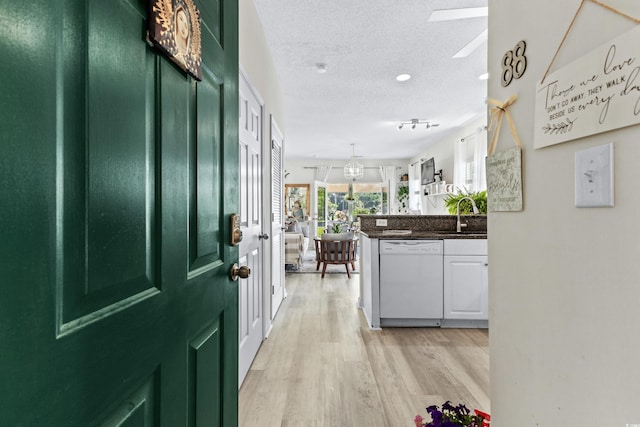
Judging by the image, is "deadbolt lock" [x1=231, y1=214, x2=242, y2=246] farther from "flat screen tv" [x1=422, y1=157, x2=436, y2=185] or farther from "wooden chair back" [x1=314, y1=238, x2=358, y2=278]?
"flat screen tv" [x1=422, y1=157, x2=436, y2=185]

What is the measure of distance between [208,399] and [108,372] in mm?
498

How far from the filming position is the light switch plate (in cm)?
61

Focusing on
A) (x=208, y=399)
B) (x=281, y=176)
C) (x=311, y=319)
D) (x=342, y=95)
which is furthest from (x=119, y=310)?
(x=342, y=95)

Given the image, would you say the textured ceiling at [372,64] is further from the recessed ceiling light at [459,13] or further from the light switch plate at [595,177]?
the light switch plate at [595,177]

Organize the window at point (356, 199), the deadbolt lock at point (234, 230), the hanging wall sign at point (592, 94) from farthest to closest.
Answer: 1. the window at point (356, 199)
2. the deadbolt lock at point (234, 230)
3. the hanging wall sign at point (592, 94)

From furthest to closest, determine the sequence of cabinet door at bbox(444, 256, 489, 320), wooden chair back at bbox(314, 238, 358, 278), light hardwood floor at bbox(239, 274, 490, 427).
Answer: wooden chair back at bbox(314, 238, 358, 278)
cabinet door at bbox(444, 256, 489, 320)
light hardwood floor at bbox(239, 274, 490, 427)

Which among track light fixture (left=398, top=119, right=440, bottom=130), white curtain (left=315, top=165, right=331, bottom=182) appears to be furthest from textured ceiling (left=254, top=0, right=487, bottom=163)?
white curtain (left=315, top=165, right=331, bottom=182)

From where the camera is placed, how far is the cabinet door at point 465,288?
9.91 ft

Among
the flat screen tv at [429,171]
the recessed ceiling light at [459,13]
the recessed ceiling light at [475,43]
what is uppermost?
the recessed ceiling light at [459,13]

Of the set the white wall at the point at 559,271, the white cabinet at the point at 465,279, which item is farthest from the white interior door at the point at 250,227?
the white cabinet at the point at 465,279

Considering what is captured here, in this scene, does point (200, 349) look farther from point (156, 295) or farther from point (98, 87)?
point (98, 87)

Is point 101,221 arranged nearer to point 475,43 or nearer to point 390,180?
point 475,43

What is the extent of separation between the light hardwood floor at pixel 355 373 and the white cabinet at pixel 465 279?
18cm

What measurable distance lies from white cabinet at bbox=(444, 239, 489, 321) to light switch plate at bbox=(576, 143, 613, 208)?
8.23ft
